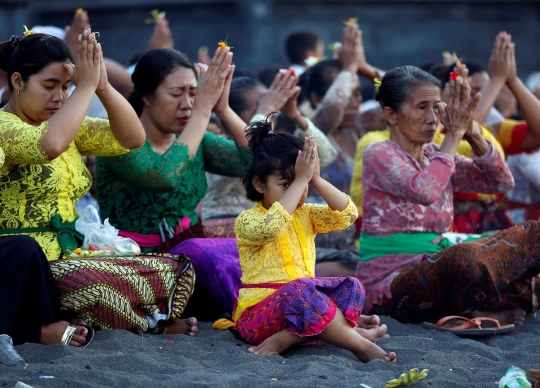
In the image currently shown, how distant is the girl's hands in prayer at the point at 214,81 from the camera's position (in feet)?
17.8

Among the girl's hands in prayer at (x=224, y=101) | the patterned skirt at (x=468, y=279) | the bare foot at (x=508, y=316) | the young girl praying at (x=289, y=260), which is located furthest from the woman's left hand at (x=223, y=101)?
the bare foot at (x=508, y=316)

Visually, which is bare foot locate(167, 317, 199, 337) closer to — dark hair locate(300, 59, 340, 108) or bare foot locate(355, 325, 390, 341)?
bare foot locate(355, 325, 390, 341)

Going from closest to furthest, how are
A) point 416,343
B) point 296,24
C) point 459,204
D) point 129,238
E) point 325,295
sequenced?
point 325,295
point 416,343
point 129,238
point 459,204
point 296,24

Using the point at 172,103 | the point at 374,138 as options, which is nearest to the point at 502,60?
the point at 374,138

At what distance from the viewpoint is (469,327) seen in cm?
537

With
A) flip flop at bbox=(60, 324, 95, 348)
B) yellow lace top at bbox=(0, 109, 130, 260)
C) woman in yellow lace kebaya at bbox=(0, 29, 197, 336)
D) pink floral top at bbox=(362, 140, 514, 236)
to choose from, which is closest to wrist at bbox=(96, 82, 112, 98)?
woman in yellow lace kebaya at bbox=(0, 29, 197, 336)

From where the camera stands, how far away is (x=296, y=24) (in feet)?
48.6

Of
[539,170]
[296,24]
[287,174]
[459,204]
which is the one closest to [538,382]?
[287,174]

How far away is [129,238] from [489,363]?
→ 2.07 m

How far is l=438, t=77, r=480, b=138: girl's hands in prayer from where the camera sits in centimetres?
548

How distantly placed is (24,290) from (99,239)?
0.64 meters

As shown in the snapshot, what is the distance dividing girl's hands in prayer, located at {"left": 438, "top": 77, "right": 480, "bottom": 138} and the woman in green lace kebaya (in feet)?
4.10

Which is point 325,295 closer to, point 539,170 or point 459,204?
point 459,204

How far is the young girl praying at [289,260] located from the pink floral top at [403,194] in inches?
29.6
